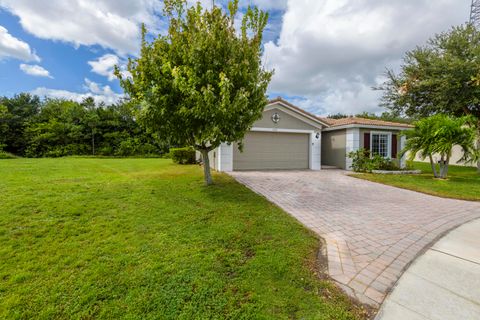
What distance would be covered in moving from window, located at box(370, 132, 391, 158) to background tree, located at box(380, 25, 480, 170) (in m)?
2.96

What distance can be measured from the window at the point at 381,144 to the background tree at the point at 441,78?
2955mm

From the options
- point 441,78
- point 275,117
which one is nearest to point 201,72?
point 275,117

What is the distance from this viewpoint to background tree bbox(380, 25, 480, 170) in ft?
39.9

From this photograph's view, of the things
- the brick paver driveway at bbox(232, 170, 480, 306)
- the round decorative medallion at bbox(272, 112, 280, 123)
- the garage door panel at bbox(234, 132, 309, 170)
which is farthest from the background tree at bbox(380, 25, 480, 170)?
the brick paver driveway at bbox(232, 170, 480, 306)

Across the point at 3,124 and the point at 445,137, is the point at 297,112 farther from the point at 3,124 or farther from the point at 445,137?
the point at 3,124

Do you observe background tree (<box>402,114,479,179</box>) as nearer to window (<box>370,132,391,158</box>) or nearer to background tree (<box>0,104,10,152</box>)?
window (<box>370,132,391,158</box>)

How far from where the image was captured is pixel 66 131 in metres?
23.5

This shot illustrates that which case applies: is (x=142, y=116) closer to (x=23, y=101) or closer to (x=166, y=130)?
(x=166, y=130)

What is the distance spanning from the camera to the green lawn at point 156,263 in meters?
2.22

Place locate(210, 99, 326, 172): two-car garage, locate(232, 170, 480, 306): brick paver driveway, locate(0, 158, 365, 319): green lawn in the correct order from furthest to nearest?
locate(210, 99, 326, 172): two-car garage
locate(232, 170, 480, 306): brick paver driveway
locate(0, 158, 365, 319): green lawn

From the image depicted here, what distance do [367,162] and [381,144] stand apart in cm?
274

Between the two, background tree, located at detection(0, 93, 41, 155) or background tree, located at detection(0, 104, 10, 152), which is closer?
background tree, located at detection(0, 104, 10, 152)

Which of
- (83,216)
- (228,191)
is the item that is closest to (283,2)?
(228,191)

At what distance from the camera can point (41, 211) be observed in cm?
464
